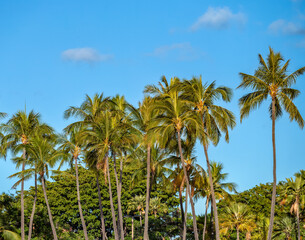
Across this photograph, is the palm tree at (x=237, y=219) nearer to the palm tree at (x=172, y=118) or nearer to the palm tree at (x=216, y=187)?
the palm tree at (x=216, y=187)

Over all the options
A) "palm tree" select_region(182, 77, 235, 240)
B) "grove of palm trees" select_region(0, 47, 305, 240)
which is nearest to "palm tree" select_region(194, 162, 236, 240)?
"grove of palm trees" select_region(0, 47, 305, 240)

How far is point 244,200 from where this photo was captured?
60.8m

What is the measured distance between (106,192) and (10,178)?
25863 millimetres

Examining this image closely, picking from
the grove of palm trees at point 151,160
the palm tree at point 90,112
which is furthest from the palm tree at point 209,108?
the palm tree at point 90,112

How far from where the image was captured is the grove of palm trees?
31.6 m

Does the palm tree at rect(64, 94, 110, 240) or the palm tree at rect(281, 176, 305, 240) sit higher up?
the palm tree at rect(64, 94, 110, 240)

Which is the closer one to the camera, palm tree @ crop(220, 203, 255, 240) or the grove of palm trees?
the grove of palm trees

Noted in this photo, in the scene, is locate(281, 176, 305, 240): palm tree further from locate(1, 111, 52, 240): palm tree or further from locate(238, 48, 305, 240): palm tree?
locate(1, 111, 52, 240): palm tree

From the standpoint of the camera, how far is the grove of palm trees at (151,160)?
104 feet

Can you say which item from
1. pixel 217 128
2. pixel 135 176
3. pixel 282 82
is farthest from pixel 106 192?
pixel 282 82

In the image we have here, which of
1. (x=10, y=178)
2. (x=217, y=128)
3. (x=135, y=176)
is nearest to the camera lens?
(x=217, y=128)

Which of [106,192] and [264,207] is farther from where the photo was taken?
[106,192]

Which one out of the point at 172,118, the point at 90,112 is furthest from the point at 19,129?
the point at 172,118

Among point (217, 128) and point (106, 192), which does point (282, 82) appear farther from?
point (106, 192)
